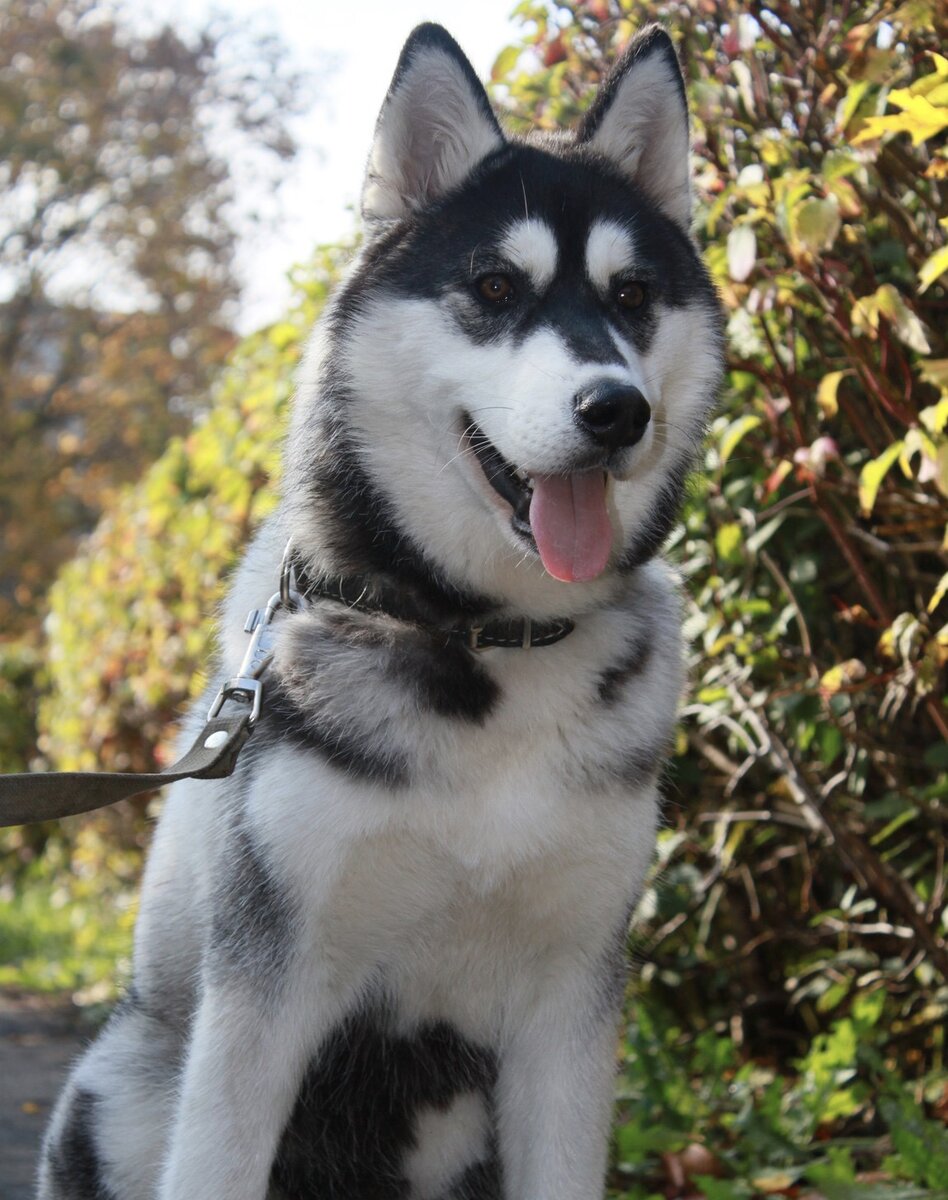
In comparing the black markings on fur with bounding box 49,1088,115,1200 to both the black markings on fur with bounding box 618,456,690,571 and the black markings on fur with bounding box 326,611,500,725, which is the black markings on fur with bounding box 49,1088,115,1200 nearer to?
the black markings on fur with bounding box 326,611,500,725

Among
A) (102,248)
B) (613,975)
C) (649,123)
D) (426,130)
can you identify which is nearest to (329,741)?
(613,975)

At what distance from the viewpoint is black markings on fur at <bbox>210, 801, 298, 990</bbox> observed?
2.10m

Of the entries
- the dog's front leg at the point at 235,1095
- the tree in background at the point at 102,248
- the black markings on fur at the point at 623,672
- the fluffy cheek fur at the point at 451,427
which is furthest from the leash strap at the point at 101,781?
the tree in background at the point at 102,248

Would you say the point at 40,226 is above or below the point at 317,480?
below

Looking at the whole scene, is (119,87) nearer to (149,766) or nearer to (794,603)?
(149,766)

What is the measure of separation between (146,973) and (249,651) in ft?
2.38

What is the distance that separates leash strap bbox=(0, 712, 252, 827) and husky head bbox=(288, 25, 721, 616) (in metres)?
0.37

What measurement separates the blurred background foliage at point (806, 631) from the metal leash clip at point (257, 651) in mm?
866

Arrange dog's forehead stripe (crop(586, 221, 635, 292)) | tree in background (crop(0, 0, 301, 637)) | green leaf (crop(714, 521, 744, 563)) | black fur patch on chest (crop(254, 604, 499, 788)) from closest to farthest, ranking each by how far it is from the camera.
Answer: black fur patch on chest (crop(254, 604, 499, 788)) < dog's forehead stripe (crop(586, 221, 635, 292)) < green leaf (crop(714, 521, 744, 563)) < tree in background (crop(0, 0, 301, 637))

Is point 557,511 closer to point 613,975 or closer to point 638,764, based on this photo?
point 638,764

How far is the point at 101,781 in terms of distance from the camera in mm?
2152

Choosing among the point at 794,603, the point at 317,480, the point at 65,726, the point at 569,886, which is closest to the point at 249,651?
the point at 317,480

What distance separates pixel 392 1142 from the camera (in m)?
2.42

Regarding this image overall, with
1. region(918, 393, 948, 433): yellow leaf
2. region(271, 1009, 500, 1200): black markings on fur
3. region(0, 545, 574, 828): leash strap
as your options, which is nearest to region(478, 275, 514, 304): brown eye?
region(0, 545, 574, 828): leash strap
